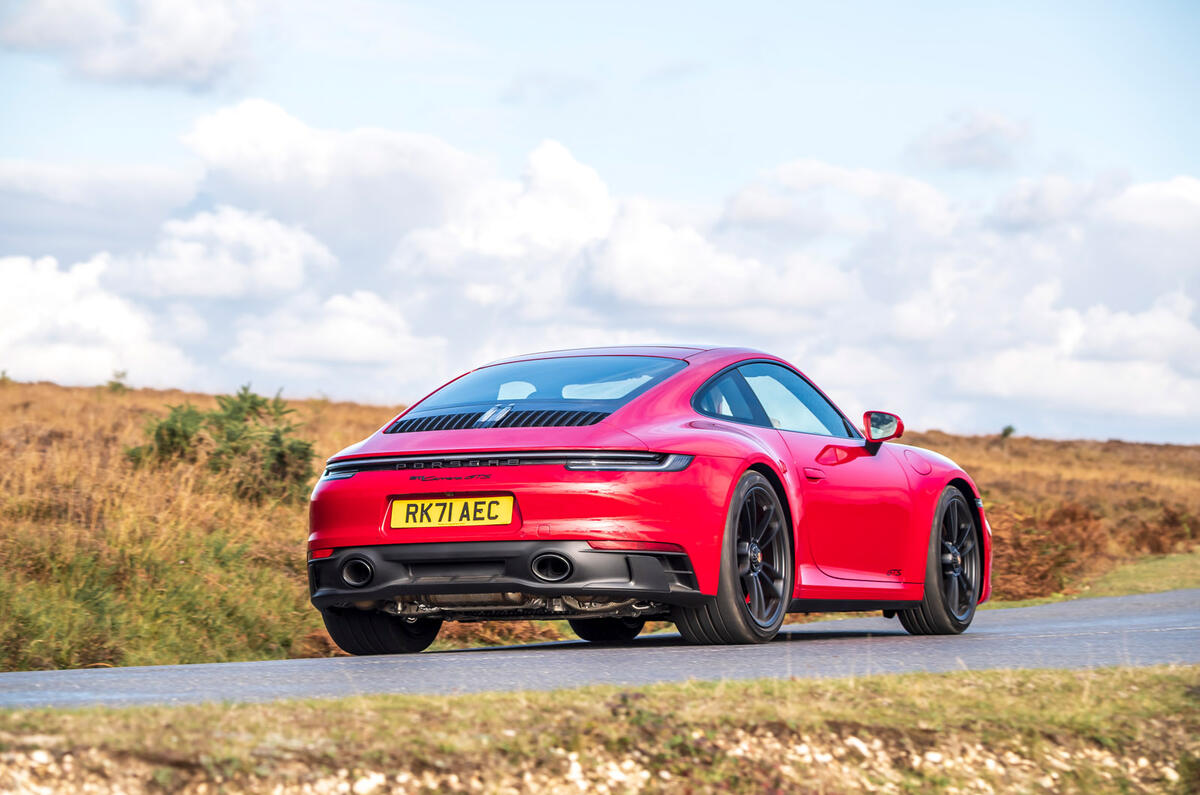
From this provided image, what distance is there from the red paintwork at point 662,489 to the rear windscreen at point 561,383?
5.0 inches

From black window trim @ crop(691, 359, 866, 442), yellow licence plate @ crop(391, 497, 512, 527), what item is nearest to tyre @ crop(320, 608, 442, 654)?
yellow licence plate @ crop(391, 497, 512, 527)

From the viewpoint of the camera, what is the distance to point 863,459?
7.93m

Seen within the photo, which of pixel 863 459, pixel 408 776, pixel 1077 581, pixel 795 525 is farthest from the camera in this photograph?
pixel 1077 581

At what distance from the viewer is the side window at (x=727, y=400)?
6.88m

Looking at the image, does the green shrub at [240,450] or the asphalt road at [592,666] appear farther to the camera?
the green shrub at [240,450]

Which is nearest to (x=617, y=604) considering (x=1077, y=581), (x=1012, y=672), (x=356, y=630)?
(x=356, y=630)

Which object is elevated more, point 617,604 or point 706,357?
point 706,357

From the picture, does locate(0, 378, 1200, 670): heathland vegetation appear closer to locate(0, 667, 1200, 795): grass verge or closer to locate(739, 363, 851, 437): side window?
locate(739, 363, 851, 437): side window

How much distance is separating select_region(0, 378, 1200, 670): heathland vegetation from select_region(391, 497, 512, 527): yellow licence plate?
2.67 metres

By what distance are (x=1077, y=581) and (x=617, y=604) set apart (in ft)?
41.4

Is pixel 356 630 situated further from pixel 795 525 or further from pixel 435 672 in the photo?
pixel 795 525

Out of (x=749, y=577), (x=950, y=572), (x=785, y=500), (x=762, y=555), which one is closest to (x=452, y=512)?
(x=749, y=577)

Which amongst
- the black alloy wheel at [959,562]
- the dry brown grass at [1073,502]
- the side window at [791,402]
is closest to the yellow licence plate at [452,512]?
the side window at [791,402]

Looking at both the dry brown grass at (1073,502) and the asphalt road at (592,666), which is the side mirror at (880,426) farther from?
the dry brown grass at (1073,502)
